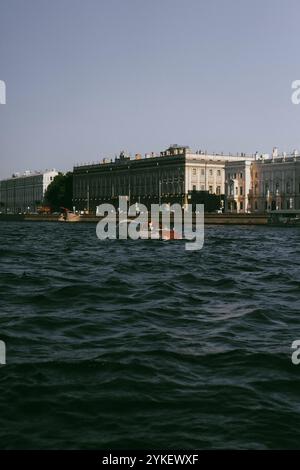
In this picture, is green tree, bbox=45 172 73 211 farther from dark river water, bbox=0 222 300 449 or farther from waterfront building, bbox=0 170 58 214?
dark river water, bbox=0 222 300 449

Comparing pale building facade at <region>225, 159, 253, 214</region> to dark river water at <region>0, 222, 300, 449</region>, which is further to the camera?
pale building facade at <region>225, 159, 253, 214</region>

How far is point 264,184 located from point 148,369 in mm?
98107

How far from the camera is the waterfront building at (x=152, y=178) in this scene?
111625 millimetres

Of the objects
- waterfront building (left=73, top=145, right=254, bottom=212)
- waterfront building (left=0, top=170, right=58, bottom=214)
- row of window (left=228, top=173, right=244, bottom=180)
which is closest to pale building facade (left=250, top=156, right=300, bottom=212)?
row of window (left=228, top=173, right=244, bottom=180)

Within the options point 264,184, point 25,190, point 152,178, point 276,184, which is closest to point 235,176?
point 264,184

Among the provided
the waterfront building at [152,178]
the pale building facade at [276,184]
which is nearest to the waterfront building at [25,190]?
the waterfront building at [152,178]

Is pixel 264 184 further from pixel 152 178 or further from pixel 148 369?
pixel 148 369

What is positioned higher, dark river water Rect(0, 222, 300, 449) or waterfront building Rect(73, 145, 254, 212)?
waterfront building Rect(73, 145, 254, 212)

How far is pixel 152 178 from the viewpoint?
120 metres

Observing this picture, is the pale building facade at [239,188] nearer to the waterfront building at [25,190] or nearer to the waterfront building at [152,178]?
the waterfront building at [152,178]

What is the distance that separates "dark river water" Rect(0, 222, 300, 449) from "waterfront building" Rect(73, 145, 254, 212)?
316ft

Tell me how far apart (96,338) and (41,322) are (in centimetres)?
155

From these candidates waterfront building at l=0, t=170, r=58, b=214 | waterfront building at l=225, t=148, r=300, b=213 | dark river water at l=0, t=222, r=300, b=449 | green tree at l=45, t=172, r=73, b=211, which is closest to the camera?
dark river water at l=0, t=222, r=300, b=449

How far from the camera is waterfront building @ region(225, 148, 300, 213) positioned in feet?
327
